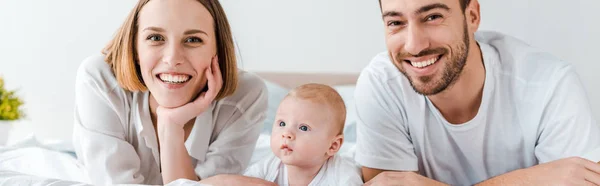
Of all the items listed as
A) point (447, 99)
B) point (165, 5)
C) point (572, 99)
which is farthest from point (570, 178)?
point (165, 5)

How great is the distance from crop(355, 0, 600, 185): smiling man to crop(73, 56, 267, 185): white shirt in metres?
0.32

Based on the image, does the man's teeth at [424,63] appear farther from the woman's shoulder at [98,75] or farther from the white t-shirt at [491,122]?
the woman's shoulder at [98,75]

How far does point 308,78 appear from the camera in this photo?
3604 millimetres

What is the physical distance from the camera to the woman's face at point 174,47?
1875mm

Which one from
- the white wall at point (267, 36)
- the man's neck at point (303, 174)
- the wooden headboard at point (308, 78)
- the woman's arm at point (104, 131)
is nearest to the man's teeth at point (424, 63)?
the man's neck at point (303, 174)

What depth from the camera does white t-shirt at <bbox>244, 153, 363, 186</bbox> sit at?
1.81 meters

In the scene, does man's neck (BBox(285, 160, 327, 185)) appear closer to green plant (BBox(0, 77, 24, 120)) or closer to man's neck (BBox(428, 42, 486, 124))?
man's neck (BBox(428, 42, 486, 124))

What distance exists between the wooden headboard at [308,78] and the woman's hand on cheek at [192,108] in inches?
65.2

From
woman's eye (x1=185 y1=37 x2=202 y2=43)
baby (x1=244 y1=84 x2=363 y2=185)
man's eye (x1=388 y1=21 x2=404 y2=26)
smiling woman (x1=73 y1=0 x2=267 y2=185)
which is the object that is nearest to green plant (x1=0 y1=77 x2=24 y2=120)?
smiling woman (x1=73 y1=0 x2=267 y2=185)

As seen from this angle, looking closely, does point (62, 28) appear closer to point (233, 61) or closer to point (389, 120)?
point (233, 61)

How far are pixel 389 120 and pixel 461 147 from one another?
0.21 meters

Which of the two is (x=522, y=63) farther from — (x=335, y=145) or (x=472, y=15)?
(x=335, y=145)

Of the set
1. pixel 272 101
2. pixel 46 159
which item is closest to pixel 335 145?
pixel 46 159

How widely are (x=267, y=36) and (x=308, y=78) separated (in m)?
0.29
